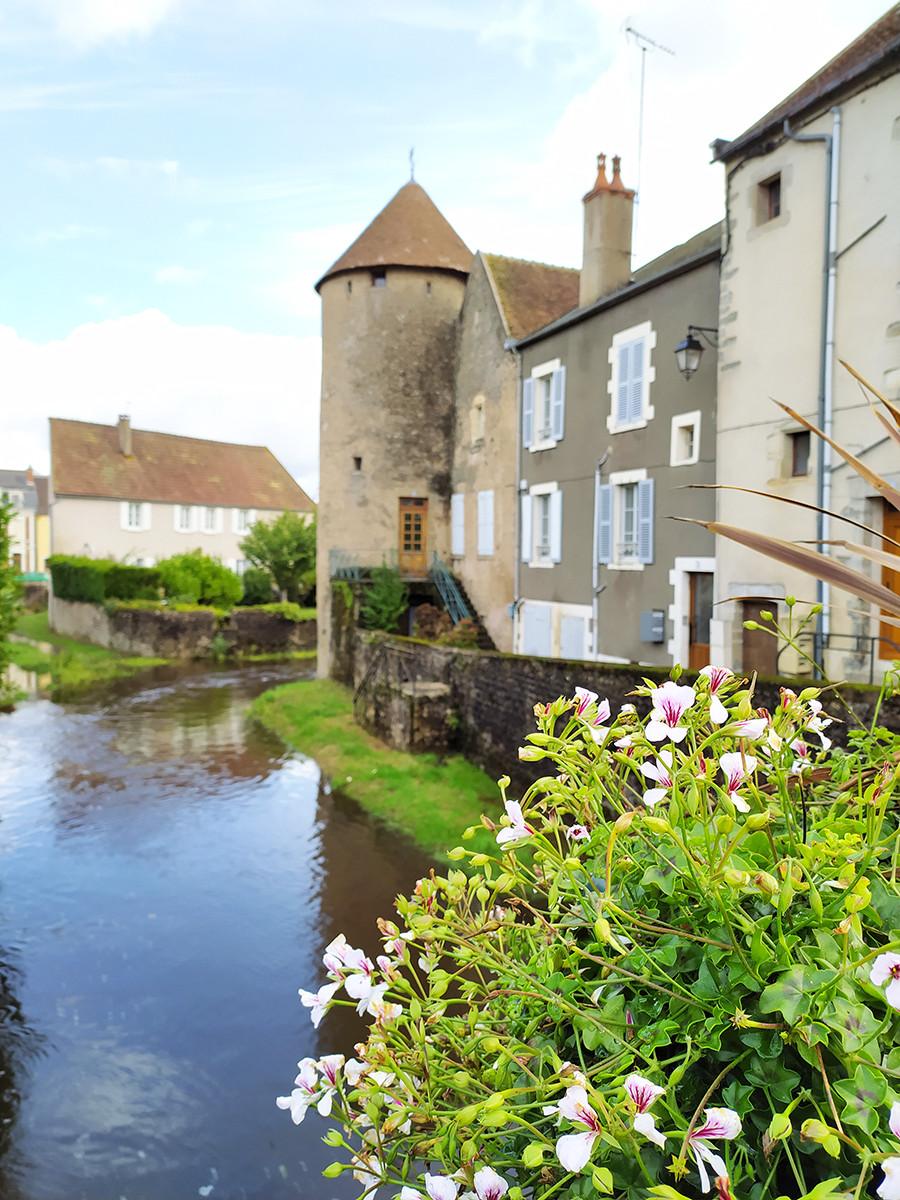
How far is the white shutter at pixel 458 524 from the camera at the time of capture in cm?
2139

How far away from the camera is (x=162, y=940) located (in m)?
8.87

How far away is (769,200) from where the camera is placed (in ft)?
35.7

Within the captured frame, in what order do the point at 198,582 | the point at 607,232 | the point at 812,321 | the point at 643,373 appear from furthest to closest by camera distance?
1. the point at 198,582
2. the point at 607,232
3. the point at 643,373
4. the point at 812,321

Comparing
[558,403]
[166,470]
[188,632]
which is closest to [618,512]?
[558,403]

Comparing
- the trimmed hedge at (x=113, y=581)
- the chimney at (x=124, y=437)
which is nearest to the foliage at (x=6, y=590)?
the trimmed hedge at (x=113, y=581)

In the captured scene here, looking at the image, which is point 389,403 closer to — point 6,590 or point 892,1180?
point 6,590

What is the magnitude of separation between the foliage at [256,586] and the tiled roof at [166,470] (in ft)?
30.0

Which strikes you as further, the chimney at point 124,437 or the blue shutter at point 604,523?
the chimney at point 124,437

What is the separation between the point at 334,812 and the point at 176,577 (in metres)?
22.0

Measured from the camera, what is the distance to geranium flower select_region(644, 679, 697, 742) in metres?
1.61

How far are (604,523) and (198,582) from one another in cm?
2193

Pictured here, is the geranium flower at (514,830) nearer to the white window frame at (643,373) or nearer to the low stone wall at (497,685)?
the low stone wall at (497,685)

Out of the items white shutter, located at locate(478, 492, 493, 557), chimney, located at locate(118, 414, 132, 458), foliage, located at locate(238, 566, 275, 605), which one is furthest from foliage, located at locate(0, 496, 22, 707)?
chimney, located at locate(118, 414, 132, 458)

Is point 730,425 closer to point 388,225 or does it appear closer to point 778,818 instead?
point 778,818
